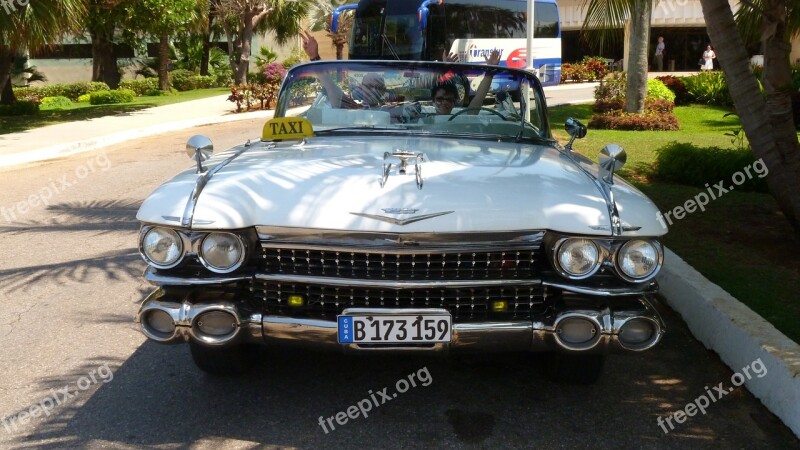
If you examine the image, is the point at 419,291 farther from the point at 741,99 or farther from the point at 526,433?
the point at 741,99

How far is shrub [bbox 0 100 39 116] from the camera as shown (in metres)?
23.2

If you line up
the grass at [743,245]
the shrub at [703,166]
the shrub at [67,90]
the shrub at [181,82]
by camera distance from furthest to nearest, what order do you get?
1. the shrub at [181,82]
2. the shrub at [67,90]
3. the shrub at [703,166]
4. the grass at [743,245]

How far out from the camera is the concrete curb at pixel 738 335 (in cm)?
382

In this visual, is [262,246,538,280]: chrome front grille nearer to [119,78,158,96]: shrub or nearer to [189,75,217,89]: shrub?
[119,78,158,96]: shrub

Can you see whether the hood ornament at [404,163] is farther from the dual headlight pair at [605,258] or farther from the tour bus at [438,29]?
the tour bus at [438,29]

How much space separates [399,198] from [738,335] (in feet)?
7.12

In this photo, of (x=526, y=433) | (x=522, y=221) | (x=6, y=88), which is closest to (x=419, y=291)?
(x=522, y=221)

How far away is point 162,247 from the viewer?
355 cm

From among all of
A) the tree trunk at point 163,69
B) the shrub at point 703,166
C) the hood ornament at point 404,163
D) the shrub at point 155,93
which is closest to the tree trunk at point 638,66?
the shrub at point 703,166

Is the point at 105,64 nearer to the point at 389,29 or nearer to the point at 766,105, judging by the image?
the point at 389,29

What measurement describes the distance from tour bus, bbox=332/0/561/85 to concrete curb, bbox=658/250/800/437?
15.7 metres

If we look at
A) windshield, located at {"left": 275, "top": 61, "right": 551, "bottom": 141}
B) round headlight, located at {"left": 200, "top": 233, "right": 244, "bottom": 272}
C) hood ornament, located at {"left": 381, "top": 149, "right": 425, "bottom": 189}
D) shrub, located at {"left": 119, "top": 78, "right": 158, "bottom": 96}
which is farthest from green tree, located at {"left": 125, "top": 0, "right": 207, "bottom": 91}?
round headlight, located at {"left": 200, "top": 233, "right": 244, "bottom": 272}

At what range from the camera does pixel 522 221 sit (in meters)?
3.45

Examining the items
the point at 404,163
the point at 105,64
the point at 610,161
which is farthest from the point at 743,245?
the point at 105,64
